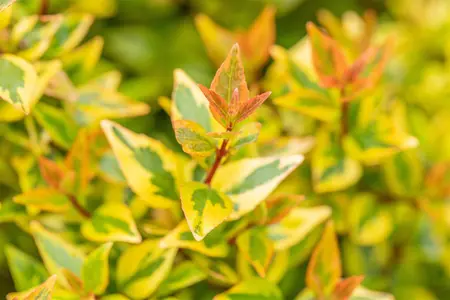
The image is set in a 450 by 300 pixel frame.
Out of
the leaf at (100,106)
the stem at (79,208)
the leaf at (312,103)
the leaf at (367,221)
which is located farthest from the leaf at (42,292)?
the leaf at (367,221)

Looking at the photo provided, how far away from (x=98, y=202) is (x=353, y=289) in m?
0.45

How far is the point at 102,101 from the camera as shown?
3.32ft

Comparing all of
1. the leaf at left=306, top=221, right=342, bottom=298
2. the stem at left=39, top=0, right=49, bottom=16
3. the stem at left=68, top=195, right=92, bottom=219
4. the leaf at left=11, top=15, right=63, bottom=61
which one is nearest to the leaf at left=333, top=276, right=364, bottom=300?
the leaf at left=306, top=221, right=342, bottom=298

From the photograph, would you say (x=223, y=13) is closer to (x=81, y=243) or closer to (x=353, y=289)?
(x=81, y=243)

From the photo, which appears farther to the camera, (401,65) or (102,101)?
(401,65)

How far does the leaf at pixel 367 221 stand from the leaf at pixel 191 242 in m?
0.32

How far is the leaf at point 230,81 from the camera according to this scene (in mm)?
748

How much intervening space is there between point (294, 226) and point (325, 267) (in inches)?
3.3

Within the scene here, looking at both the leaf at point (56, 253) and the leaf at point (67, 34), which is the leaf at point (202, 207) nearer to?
the leaf at point (56, 253)

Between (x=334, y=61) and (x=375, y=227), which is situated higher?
(x=334, y=61)

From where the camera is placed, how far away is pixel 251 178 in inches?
33.4

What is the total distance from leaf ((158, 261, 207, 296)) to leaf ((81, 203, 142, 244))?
8cm

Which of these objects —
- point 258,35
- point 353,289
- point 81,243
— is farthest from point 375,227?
point 81,243

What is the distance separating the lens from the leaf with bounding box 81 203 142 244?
875 mm
